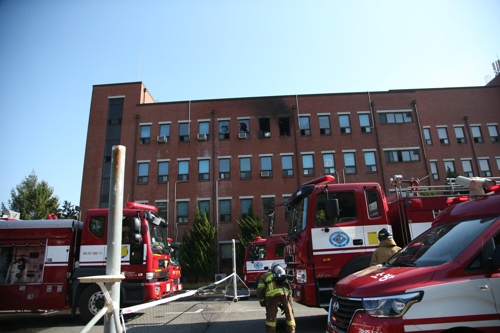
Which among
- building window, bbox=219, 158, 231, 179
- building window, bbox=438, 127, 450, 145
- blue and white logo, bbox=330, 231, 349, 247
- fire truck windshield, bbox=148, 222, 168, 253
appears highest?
building window, bbox=438, 127, 450, 145

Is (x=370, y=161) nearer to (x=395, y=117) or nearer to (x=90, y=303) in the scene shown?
(x=395, y=117)

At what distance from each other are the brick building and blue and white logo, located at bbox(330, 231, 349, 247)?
20.4 m

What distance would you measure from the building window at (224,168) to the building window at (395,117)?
47.1ft

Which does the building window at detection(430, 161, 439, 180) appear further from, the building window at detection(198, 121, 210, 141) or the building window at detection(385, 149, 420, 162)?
the building window at detection(198, 121, 210, 141)

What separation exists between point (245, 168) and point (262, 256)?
45.3 feet

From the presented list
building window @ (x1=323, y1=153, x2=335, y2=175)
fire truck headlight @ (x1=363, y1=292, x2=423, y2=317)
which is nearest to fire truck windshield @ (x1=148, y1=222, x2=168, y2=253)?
fire truck headlight @ (x1=363, y1=292, x2=423, y2=317)

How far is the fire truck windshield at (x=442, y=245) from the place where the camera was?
3650 millimetres

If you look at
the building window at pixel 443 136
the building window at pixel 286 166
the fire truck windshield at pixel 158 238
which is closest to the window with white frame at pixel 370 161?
the building window at pixel 286 166

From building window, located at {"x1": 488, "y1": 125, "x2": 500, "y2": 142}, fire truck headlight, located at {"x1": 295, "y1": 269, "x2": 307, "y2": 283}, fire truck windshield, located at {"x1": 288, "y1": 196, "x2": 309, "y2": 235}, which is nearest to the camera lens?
fire truck headlight, located at {"x1": 295, "y1": 269, "x2": 307, "y2": 283}

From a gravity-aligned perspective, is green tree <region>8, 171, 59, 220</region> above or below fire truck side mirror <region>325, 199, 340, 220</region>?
above

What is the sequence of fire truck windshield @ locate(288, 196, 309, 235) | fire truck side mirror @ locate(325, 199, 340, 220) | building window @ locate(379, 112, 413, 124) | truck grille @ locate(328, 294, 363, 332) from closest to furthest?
truck grille @ locate(328, 294, 363, 332) < fire truck side mirror @ locate(325, 199, 340, 220) < fire truck windshield @ locate(288, 196, 309, 235) < building window @ locate(379, 112, 413, 124)

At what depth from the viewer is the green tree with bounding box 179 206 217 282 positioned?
80.3ft

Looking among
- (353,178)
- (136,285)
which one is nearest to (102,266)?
(136,285)

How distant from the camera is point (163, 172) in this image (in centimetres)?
2898
